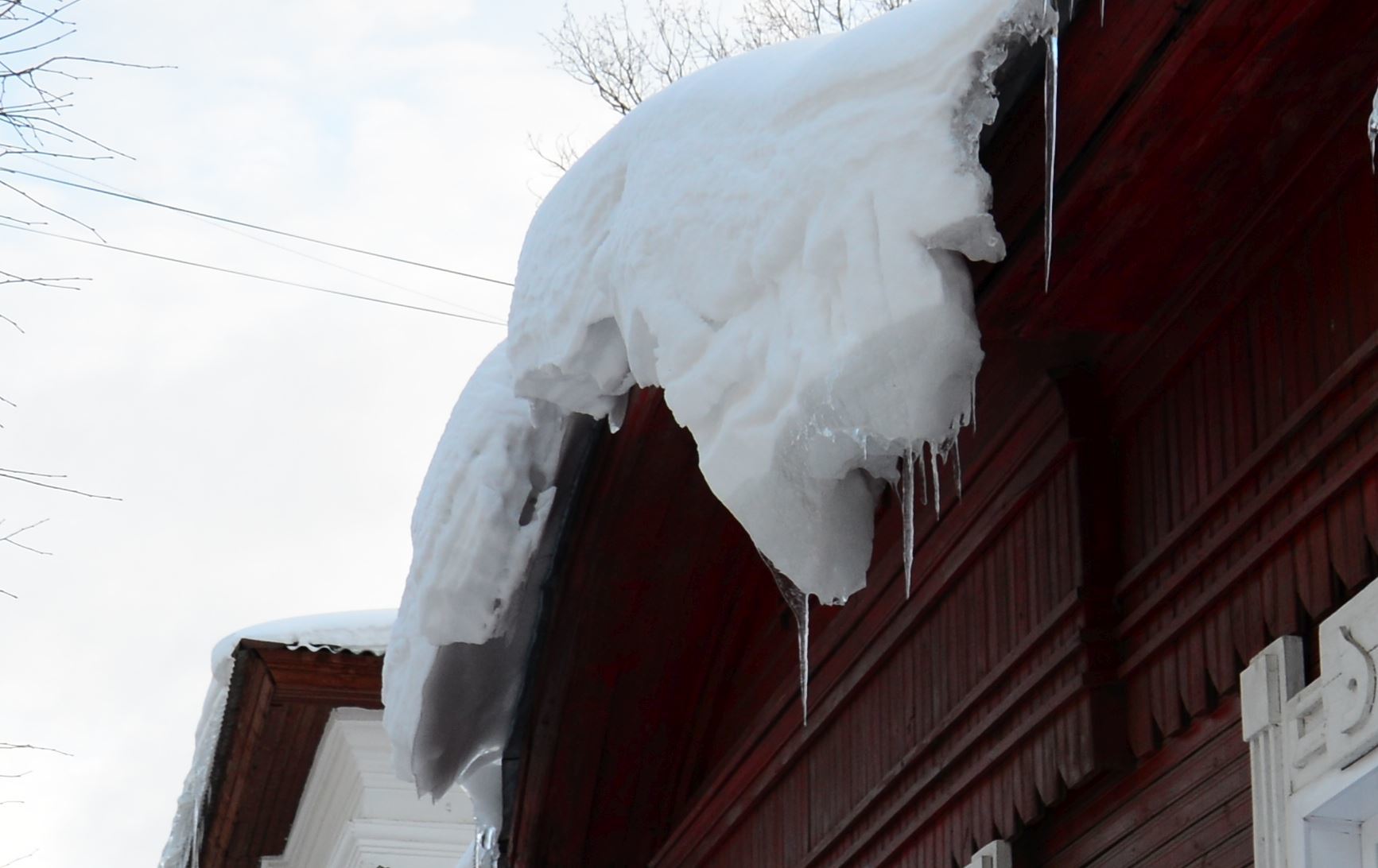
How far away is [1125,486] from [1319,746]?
0.76 meters

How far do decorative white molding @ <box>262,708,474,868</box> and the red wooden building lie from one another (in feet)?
14.6

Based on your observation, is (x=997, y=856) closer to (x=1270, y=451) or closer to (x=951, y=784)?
(x=951, y=784)

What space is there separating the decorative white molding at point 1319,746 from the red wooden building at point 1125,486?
0.07 meters

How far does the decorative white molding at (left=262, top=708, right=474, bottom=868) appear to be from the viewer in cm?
852

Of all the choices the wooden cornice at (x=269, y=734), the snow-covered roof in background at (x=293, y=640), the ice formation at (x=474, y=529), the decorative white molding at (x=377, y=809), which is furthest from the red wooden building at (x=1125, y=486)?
the decorative white molding at (x=377, y=809)

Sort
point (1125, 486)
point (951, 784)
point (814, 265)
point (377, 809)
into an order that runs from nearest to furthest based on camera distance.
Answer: point (814, 265), point (1125, 486), point (951, 784), point (377, 809)

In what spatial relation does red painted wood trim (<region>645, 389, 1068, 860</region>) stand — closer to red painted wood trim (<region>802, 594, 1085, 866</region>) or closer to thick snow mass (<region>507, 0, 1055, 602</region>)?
red painted wood trim (<region>802, 594, 1085, 866</region>)

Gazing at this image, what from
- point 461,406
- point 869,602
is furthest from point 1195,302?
point 461,406

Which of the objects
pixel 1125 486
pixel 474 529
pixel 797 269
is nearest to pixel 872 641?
pixel 474 529

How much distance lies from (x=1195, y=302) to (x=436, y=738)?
2.58 metres

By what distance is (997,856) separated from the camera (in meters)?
3.18

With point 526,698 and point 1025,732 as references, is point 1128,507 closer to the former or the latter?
point 1025,732

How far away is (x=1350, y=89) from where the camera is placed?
7.89 ft

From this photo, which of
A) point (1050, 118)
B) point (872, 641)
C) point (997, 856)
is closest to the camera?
point (1050, 118)
